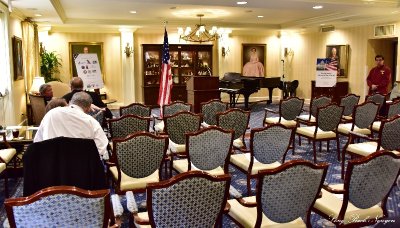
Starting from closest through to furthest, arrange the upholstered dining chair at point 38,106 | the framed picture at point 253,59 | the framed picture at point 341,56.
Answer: the upholstered dining chair at point 38,106
the framed picture at point 341,56
the framed picture at point 253,59

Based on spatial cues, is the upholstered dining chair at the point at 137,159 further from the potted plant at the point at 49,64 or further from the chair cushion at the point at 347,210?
the potted plant at the point at 49,64

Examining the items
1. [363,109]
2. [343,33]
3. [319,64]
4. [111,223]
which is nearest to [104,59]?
[319,64]

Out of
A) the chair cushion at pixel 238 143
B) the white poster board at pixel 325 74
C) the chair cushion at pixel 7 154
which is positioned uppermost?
the white poster board at pixel 325 74

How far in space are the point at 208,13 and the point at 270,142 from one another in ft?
23.1

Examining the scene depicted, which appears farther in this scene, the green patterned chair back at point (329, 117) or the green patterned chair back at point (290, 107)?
the green patterned chair back at point (290, 107)

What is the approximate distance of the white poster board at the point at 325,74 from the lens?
9023 mm

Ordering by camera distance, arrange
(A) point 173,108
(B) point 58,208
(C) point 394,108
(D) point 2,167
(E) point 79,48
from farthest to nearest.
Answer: (E) point 79,48, (C) point 394,108, (A) point 173,108, (D) point 2,167, (B) point 58,208

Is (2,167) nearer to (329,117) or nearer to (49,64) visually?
(329,117)

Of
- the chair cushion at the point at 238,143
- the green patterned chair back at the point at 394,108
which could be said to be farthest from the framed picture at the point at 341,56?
the chair cushion at the point at 238,143

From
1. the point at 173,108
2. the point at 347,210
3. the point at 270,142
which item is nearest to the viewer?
the point at 347,210

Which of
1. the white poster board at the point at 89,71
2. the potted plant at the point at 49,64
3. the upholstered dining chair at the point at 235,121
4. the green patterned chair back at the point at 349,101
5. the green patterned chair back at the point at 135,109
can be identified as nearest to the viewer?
the upholstered dining chair at the point at 235,121

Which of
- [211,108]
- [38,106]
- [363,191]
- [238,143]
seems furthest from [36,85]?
[363,191]

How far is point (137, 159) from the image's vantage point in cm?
341

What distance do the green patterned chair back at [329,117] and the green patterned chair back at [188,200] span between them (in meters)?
3.53
